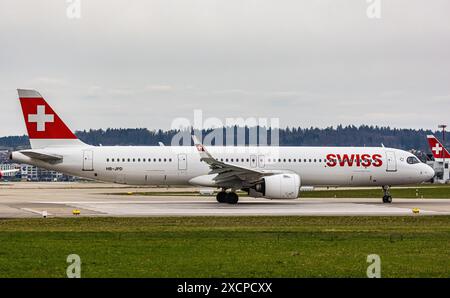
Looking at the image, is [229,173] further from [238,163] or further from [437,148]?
[437,148]

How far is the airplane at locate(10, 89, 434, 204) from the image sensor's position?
40.9 metres

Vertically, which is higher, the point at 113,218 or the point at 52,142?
the point at 52,142

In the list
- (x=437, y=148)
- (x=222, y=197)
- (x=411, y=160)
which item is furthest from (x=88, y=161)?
(x=437, y=148)

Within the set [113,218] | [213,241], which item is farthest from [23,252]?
[113,218]

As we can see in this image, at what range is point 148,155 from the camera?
4247 centimetres

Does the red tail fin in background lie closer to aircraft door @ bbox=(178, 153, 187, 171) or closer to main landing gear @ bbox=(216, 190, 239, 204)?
main landing gear @ bbox=(216, 190, 239, 204)

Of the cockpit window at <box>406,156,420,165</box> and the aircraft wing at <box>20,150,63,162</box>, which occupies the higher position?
the aircraft wing at <box>20,150,63,162</box>

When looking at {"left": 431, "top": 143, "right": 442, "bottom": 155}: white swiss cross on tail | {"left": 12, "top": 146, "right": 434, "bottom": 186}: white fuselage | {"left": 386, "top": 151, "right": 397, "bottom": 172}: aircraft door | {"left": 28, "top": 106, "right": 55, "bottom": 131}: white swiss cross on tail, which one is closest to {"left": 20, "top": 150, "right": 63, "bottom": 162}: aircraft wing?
{"left": 12, "top": 146, "right": 434, "bottom": 186}: white fuselage

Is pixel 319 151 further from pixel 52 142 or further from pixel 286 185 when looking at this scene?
pixel 52 142

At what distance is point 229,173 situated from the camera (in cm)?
4000

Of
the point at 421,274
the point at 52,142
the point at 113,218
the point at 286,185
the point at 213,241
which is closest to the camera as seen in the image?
the point at 421,274

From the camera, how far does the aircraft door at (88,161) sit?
137 feet

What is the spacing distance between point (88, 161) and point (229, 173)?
25.5ft
